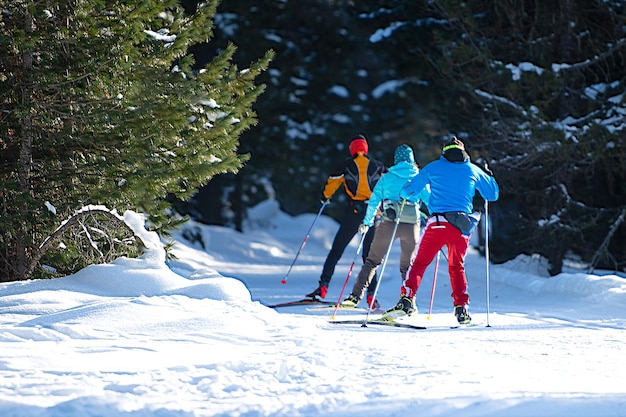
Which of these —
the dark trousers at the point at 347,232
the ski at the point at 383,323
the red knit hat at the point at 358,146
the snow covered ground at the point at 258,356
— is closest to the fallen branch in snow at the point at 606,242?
the snow covered ground at the point at 258,356

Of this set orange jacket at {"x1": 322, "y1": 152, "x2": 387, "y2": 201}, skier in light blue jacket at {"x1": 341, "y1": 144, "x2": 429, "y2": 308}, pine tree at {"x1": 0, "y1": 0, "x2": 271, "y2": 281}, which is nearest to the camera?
pine tree at {"x1": 0, "y1": 0, "x2": 271, "y2": 281}

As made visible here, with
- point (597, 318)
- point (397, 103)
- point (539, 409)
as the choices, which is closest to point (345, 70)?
point (397, 103)

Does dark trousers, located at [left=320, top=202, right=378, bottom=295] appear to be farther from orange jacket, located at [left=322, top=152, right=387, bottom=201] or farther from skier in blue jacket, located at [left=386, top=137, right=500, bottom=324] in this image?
skier in blue jacket, located at [left=386, top=137, right=500, bottom=324]

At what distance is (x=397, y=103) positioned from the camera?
36938mm

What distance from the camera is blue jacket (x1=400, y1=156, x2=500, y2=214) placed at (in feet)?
32.6

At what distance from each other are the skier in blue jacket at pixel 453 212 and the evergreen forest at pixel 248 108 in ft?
7.96

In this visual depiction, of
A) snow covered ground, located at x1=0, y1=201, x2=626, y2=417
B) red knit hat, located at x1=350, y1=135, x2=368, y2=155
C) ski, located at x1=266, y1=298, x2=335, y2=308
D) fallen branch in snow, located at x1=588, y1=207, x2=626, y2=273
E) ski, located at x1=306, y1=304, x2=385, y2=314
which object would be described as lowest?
snow covered ground, located at x1=0, y1=201, x2=626, y2=417

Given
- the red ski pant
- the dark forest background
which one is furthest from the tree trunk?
the dark forest background

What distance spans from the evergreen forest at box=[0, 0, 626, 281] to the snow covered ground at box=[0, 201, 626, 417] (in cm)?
105

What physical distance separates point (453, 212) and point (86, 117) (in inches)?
155

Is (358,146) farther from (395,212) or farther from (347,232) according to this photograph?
(395,212)

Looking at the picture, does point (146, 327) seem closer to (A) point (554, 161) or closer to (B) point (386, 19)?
(A) point (554, 161)

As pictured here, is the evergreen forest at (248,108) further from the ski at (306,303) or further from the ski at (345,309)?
the ski at (345,309)

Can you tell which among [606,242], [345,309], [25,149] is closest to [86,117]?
[25,149]
